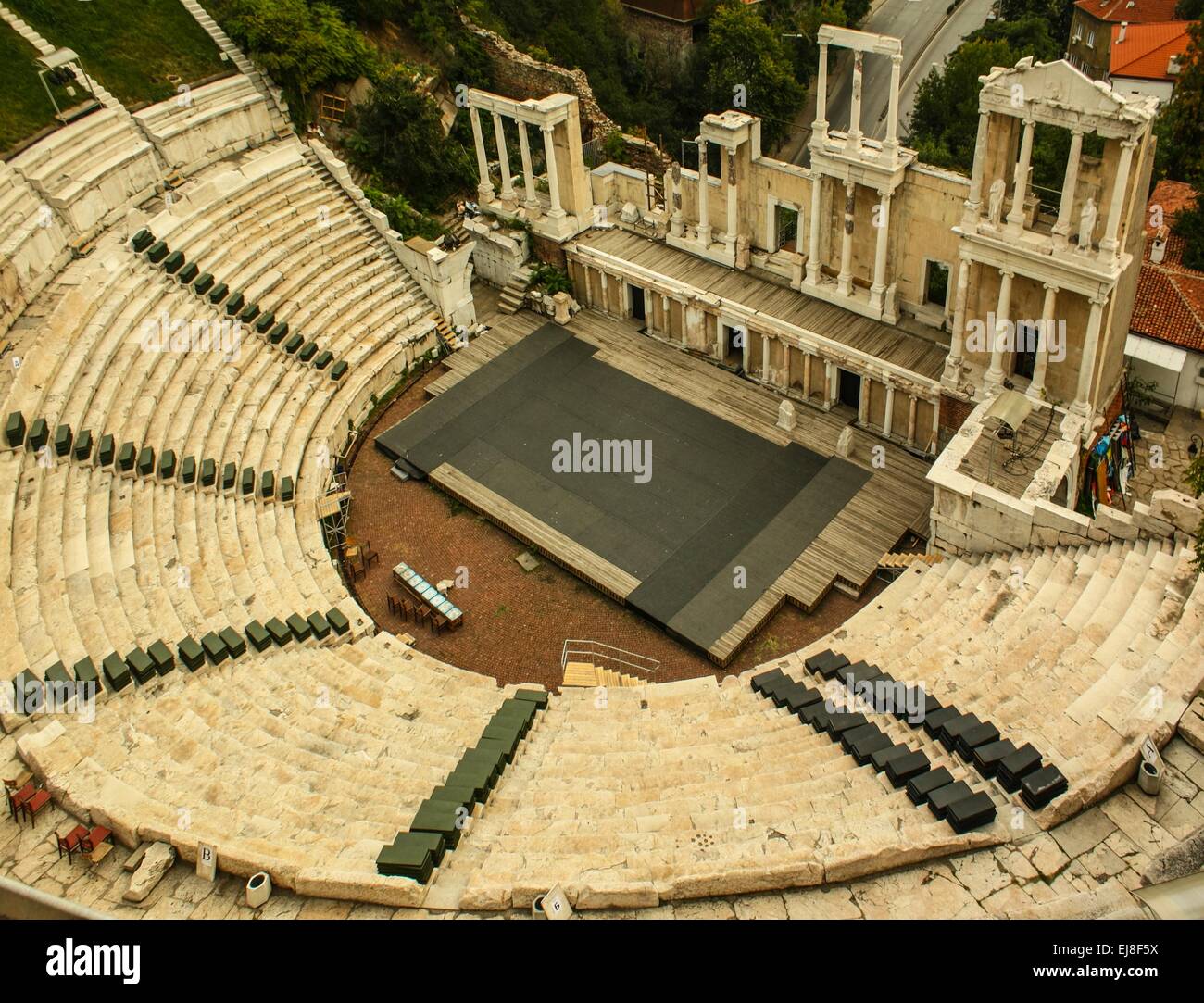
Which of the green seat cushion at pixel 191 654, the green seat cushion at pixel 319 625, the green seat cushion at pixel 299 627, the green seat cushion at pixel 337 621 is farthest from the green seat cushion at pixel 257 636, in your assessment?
the green seat cushion at pixel 337 621

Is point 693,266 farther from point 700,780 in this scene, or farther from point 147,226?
point 700,780

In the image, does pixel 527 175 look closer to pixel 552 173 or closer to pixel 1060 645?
pixel 552 173

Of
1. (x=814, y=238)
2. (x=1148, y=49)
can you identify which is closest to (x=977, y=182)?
(x=814, y=238)

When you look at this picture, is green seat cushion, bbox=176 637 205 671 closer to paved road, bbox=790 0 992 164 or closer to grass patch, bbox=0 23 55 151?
grass patch, bbox=0 23 55 151

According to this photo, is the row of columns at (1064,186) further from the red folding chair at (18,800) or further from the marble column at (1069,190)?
the red folding chair at (18,800)

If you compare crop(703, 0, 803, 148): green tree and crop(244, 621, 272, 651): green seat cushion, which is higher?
crop(703, 0, 803, 148): green tree

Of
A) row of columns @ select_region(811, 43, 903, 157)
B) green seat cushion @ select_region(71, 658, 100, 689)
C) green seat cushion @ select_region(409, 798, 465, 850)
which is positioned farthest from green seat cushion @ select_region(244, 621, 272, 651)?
row of columns @ select_region(811, 43, 903, 157)
